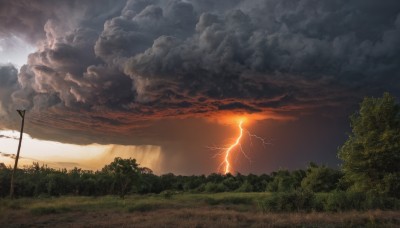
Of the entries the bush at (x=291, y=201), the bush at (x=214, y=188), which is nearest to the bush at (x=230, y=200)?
the bush at (x=291, y=201)

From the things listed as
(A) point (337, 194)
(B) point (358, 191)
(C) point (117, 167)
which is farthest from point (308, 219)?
(C) point (117, 167)

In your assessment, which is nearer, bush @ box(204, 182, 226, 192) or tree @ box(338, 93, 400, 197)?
tree @ box(338, 93, 400, 197)

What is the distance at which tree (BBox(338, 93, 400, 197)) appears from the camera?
39500mm

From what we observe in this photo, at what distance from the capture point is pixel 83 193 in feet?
315

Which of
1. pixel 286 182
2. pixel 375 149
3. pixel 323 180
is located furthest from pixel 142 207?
pixel 286 182

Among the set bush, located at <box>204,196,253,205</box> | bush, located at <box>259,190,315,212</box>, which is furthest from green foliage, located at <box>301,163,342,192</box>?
bush, located at <box>259,190,315,212</box>

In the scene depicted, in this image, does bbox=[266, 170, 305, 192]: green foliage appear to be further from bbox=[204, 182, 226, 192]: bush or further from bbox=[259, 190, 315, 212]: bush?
bbox=[259, 190, 315, 212]: bush

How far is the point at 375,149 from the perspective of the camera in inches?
1587

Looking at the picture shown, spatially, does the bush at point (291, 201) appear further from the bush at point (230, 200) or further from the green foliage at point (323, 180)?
the green foliage at point (323, 180)

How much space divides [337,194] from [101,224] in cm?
2356

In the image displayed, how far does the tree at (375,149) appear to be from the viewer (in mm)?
39500

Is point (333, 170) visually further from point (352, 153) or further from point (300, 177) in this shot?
point (352, 153)

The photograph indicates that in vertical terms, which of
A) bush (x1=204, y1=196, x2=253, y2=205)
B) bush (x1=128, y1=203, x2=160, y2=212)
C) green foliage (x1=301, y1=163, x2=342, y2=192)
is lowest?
bush (x1=128, y1=203, x2=160, y2=212)

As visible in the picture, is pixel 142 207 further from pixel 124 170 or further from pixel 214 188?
pixel 214 188
